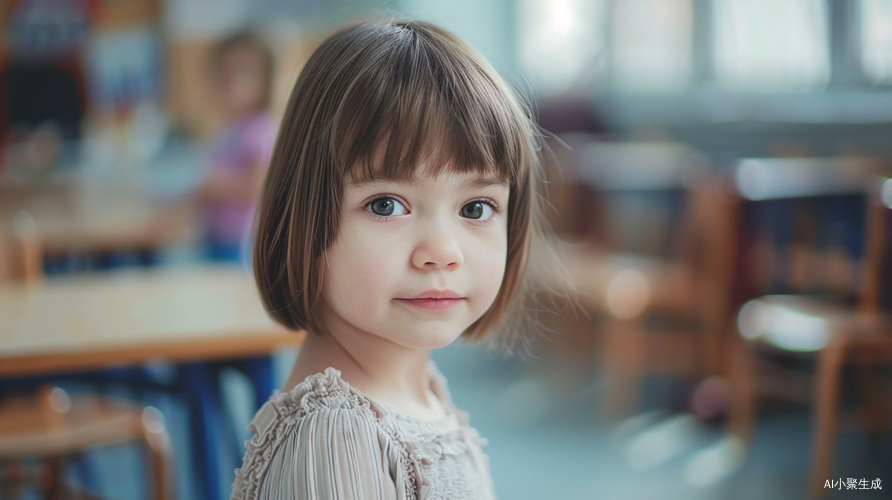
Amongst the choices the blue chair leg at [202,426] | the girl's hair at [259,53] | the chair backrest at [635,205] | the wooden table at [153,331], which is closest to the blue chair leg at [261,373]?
the wooden table at [153,331]

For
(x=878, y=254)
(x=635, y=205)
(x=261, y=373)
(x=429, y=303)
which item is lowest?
(x=429, y=303)

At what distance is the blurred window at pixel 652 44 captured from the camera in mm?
5168

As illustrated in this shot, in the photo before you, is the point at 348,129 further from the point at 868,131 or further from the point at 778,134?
the point at 778,134

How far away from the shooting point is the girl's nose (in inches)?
25.0

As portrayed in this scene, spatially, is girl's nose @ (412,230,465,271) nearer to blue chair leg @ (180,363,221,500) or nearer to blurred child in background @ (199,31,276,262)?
blue chair leg @ (180,363,221,500)

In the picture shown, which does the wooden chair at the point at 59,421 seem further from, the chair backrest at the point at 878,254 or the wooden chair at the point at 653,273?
the chair backrest at the point at 878,254

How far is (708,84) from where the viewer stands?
4969mm

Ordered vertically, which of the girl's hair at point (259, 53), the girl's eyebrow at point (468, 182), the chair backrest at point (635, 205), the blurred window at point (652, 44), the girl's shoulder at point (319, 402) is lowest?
the girl's shoulder at point (319, 402)

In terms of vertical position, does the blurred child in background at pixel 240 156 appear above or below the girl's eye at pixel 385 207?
above

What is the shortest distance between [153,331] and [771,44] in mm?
4109

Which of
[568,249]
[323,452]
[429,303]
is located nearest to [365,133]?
[429,303]

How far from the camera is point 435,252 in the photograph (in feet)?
2.08

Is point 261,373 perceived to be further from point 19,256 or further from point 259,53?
point 259,53

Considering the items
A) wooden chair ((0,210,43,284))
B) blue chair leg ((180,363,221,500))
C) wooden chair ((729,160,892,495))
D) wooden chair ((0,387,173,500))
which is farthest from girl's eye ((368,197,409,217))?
wooden chair ((729,160,892,495))
